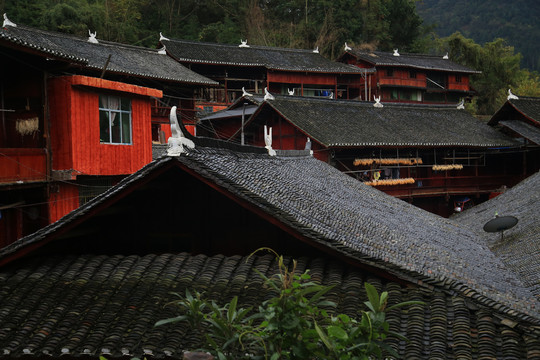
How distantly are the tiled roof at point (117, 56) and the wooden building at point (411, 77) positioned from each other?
1680 centimetres

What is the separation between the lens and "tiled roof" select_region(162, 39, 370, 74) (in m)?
34.6

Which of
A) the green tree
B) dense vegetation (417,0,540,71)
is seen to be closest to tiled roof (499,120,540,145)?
the green tree

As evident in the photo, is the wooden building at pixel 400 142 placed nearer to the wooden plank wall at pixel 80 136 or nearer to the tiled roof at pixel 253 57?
the tiled roof at pixel 253 57

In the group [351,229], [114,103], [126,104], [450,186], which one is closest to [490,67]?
[450,186]

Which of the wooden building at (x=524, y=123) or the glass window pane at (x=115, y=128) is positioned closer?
the glass window pane at (x=115, y=128)

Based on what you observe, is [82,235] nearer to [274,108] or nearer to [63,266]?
[63,266]

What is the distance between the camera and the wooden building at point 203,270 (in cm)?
574

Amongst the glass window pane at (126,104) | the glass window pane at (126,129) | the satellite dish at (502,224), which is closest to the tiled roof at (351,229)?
the satellite dish at (502,224)

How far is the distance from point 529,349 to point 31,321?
5.69 m

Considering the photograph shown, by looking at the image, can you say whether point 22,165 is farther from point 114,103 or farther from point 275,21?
point 275,21

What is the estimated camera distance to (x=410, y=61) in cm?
4341

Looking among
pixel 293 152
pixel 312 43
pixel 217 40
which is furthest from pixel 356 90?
pixel 293 152

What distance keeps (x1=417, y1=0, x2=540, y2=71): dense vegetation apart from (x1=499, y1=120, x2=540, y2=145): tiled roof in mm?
52165

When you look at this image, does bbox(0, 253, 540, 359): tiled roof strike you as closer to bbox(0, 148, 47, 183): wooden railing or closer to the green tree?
bbox(0, 148, 47, 183): wooden railing
